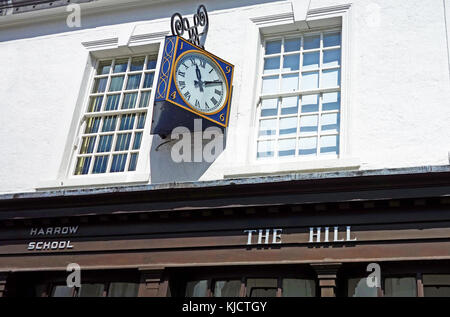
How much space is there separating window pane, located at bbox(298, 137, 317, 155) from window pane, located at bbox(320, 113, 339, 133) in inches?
9.6

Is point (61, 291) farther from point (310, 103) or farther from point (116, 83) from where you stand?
point (310, 103)

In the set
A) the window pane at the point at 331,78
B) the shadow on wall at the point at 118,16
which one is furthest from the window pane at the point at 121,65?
the window pane at the point at 331,78

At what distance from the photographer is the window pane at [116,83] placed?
34.1ft

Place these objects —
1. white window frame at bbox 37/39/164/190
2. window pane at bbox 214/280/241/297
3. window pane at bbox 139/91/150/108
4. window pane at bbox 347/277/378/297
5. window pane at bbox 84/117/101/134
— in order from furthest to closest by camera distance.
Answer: window pane at bbox 84/117/101/134, window pane at bbox 139/91/150/108, white window frame at bbox 37/39/164/190, window pane at bbox 214/280/241/297, window pane at bbox 347/277/378/297

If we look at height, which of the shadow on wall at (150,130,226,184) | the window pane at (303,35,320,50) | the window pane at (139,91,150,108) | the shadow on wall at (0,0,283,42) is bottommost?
the shadow on wall at (150,130,226,184)

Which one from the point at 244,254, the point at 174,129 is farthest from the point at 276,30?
the point at 244,254

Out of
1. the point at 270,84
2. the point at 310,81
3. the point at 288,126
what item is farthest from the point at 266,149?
the point at 310,81

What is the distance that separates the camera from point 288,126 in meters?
9.00

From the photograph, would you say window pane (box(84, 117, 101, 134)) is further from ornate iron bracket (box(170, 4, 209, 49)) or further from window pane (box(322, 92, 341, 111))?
window pane (box(322, 92, 341, 111))

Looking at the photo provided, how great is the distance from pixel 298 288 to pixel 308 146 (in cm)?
216

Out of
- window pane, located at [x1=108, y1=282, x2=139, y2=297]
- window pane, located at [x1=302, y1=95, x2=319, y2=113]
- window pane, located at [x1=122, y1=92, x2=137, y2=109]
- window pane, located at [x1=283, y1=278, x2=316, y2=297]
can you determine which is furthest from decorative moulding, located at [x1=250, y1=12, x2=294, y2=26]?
window pane, located at [x1=108, y1=282, x2=139, y2=297]

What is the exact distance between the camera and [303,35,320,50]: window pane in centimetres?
946

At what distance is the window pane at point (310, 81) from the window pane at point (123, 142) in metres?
2.99
